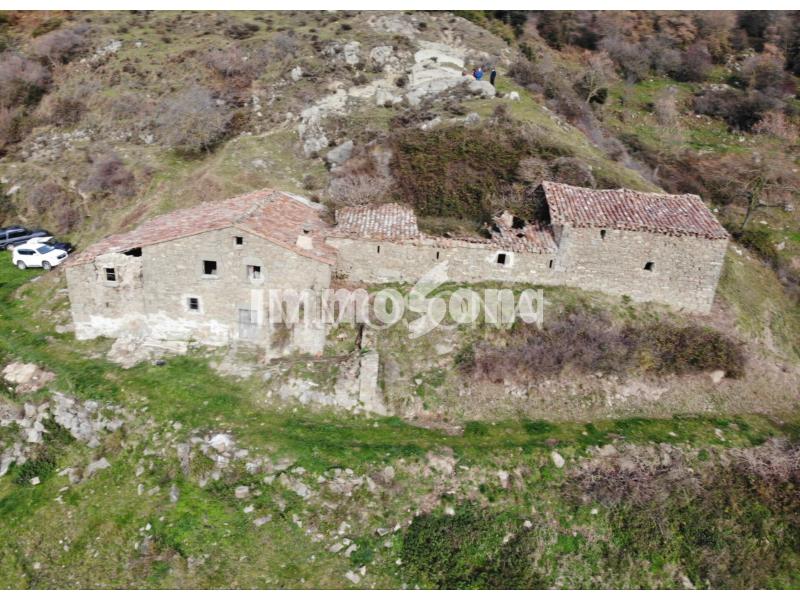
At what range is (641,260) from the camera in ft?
79.3

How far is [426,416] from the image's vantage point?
20781mm

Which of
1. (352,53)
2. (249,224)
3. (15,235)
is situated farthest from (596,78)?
(15,235)

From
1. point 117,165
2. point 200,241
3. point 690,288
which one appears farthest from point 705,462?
point 117,165

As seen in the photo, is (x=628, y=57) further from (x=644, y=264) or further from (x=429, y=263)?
(x=429, y=263)

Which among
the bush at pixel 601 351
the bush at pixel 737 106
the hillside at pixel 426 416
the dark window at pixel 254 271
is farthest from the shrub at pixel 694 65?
the dark window at pixel 254 271

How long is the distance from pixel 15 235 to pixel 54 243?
3405 millimetres

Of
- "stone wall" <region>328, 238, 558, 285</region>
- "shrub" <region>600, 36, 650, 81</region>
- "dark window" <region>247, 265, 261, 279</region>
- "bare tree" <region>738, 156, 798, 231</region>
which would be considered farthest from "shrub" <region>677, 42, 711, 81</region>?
"dark window" <region>247, 265, 261, 279</region>

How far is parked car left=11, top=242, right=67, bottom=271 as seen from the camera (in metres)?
31.7

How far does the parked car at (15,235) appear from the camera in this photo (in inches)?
1352

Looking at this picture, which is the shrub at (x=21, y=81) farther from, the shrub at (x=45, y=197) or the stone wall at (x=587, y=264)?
the stone wall at (x=587, y=264)

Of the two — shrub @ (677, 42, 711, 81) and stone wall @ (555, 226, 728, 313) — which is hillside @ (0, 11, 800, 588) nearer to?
stone wall @ (555, 226, 728, 313)

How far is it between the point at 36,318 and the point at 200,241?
10.7m

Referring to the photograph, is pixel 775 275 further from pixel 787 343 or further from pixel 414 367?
pixel 414 367

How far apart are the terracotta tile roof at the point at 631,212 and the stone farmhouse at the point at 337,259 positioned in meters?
0.07
